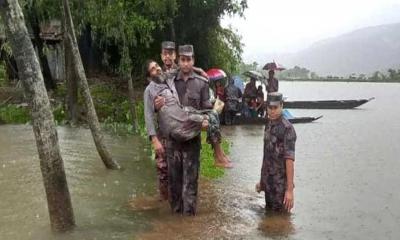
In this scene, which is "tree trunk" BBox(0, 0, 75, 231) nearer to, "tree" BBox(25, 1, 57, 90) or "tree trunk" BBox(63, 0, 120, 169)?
"tree trunk" BBox(63, 0, 120, 169)

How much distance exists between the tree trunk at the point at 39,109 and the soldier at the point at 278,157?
8.36 feet

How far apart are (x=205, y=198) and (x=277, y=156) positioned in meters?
1.59

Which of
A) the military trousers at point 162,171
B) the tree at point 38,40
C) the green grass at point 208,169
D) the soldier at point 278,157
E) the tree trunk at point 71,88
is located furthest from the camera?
the tree at point 38,40

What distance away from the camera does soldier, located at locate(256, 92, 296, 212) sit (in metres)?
6.89

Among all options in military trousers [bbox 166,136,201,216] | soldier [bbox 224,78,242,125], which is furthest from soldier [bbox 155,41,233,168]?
soldier [bbox 224,78,242,125]

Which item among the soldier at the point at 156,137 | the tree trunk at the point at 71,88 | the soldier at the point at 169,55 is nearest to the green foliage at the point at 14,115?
the tree trunk at the point at 71,88

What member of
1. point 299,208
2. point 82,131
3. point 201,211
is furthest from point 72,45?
point 82,131

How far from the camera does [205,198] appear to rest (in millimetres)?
8148

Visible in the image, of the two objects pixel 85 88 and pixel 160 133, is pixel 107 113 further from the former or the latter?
pixel 160 133

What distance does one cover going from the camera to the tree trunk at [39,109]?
5.55 meters

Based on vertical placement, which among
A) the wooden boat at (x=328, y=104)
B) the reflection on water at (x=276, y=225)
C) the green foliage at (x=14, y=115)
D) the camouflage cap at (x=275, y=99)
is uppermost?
the camouflage cap at (x=275, y=99)

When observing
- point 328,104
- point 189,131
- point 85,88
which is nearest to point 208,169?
point 85,88

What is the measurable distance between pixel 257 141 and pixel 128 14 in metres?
5.18

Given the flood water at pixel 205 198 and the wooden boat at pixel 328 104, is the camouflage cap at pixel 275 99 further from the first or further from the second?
the wooden boat at pixel 328 104
